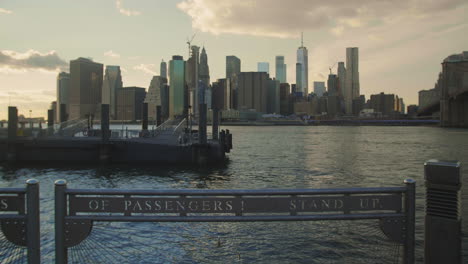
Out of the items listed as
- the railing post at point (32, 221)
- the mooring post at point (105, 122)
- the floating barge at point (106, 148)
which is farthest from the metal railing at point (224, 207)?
the mooring post at point (105, 122)

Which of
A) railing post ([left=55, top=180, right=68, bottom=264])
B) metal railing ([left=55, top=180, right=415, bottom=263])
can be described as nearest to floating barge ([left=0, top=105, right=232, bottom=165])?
metal railing ([left=55, top=180, right=415, bottom=263])

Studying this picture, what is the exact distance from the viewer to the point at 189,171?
1242 inches

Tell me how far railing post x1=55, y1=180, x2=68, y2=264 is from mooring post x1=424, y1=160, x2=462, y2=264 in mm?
4637

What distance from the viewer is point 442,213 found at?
Result: 15.5 feet

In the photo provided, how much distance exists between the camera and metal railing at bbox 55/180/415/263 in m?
4.37

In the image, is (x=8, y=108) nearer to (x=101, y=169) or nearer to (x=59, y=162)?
(x=59, y=162)

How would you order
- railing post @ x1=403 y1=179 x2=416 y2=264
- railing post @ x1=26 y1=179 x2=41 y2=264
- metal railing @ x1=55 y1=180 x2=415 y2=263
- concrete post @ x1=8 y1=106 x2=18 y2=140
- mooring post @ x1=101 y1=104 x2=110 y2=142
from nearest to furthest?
railing post @ x1=26 y1=179 x2=41 y2=264, metal railing @ x1=55 y1=180 x2=415 y2=263, railing post @ x1=403 y1=179 x2=416 y2=264, mooring post @ x1=101 y1=104 x2=110 y2=142, concrete post @ x1=8 y1=106 x2=18 y2=140

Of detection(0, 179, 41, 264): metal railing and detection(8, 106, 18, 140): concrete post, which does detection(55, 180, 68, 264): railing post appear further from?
detection(8, 106, 18, 140): concrete post

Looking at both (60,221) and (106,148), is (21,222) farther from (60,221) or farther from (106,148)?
(106,148)

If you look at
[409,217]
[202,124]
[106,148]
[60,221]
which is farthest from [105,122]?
[409,217]

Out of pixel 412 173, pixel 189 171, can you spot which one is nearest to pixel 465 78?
pixel 412 173

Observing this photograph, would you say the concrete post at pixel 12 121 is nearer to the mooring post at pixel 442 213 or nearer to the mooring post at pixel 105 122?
the mooring post at pixel 105 122

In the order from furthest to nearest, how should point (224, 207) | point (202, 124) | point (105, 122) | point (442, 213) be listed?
point (105, 122) → point (202, 124) → point (442, 213) → point (224, 207)

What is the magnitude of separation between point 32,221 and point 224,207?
2.32m
